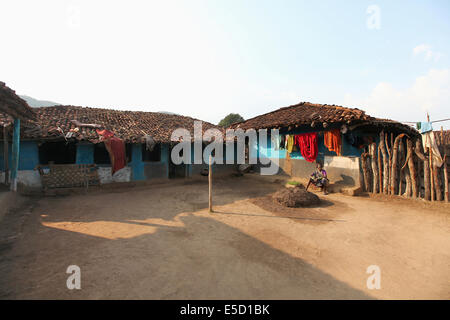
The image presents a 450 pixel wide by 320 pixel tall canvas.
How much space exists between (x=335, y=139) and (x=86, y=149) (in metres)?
11.3

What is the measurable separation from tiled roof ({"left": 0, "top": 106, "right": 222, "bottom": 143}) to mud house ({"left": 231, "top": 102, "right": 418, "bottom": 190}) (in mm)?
6222

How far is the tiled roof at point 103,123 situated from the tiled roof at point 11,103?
2475 millimetres

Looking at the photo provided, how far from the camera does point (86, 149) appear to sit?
10.2 meters

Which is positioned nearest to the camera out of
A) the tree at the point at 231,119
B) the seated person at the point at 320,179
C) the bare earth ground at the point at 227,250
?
the bare earth ground at the point at 227,250

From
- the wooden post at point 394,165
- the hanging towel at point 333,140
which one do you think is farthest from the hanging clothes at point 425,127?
the hanging towel at point 333,140

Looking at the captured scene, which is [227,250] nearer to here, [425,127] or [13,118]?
[425,127]

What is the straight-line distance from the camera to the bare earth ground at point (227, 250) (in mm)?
3055

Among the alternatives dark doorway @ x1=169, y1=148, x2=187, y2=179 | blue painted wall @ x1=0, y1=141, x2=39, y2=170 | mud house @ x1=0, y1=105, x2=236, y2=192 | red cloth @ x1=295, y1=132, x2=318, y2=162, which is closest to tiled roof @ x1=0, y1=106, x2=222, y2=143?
mud house @ x1=0, y1=105, x2=236, y2=192

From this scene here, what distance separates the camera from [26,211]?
6.60 m

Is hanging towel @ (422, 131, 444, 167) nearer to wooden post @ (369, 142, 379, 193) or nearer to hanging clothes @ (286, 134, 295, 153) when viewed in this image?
wooden post @ (369, 142, 379, 193)

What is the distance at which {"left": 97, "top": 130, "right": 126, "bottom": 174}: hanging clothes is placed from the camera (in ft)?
31.2

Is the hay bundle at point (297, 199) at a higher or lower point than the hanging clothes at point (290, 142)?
lower

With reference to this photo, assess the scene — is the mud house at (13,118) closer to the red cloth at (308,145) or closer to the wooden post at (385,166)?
the red cloth at (308,145)
